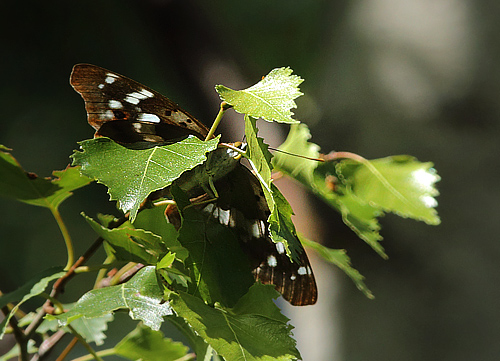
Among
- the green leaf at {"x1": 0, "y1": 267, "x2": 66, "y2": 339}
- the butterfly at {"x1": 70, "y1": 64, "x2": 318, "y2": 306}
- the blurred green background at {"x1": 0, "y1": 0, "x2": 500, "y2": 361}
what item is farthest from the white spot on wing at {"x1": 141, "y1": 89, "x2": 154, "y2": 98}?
the blurred green background at {"x1": 0, "y1": 0, "x2": 500, "y2": 361}

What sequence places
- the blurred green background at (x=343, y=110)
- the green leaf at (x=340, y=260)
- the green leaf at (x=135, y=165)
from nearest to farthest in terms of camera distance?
the green leaf at (x=135, y=165) → the green leaf at (x=340, y=260) → the blurred green background at (x=343, y=110)

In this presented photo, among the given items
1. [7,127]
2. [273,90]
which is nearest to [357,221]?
[273,90]

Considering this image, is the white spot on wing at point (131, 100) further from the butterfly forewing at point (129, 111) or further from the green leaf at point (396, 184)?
the green leaf at point (396, 184)

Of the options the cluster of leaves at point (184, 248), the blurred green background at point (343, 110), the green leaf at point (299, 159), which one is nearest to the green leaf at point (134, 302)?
the cluster of leaves at point (184, 248)

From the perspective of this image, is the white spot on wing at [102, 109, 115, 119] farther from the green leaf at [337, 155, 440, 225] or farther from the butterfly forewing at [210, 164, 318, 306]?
the green leaf at [337, 155, 440, 225]

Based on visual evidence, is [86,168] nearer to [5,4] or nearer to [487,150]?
[487,150]

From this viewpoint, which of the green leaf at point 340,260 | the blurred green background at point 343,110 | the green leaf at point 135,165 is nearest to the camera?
the green leaf at point 135,165
